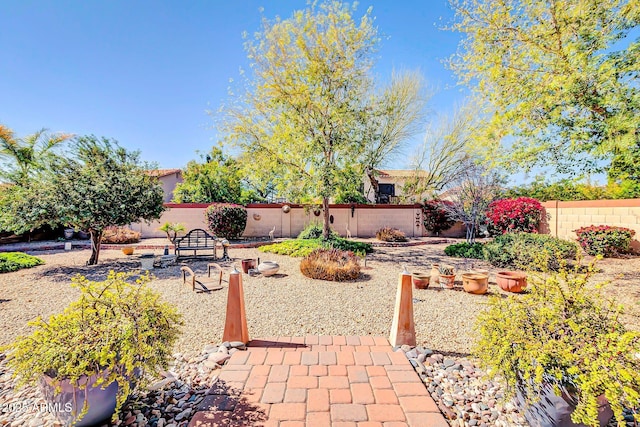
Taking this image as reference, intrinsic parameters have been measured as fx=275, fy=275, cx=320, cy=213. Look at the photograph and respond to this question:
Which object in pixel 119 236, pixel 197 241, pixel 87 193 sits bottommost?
pixel 119 236

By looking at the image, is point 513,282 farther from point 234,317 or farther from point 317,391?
point 234,317

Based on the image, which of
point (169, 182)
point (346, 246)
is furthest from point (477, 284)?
point (169, 182)

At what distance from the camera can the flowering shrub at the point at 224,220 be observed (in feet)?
45.8

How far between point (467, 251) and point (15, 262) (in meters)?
14.8

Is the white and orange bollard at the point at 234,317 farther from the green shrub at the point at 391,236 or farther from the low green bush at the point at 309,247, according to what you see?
the green shrub at the point at 391,236

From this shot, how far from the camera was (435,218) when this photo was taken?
642 inches

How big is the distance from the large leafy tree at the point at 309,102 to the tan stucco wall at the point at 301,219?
448 cm

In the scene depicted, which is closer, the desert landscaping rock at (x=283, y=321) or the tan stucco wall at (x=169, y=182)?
the desert landscaping rock at (x=283, y=321)

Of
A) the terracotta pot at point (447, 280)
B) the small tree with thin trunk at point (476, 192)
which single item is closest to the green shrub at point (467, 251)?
the small tree with thin trunk at point (476, 192)

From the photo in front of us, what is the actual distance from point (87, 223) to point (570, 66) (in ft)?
41.2

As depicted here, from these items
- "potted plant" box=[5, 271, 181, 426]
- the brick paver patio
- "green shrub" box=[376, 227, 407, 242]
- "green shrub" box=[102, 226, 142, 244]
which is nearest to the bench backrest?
"green shrub" box=[102, 226, 142, 244]

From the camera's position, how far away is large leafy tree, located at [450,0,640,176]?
516cm

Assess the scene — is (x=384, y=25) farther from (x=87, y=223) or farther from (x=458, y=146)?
(x=87, y=223)

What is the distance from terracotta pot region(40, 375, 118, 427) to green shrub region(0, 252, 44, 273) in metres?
9.08
